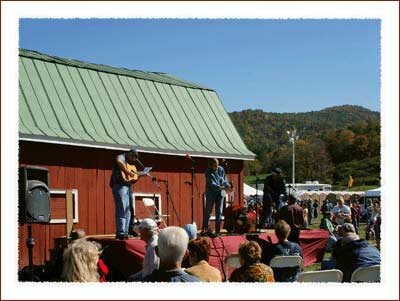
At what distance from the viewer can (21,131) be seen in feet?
37.9

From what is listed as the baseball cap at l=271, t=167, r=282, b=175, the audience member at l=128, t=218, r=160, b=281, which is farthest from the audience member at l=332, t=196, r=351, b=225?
the audience member at l=128, t=218, r=160, b=281

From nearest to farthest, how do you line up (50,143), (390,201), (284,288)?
(284,288), (390,201), (50,143)

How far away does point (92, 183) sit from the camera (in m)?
13.1

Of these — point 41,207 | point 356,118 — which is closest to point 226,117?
point 356,118

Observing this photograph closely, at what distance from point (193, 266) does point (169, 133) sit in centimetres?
930

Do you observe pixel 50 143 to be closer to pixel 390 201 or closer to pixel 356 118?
pixel 390 201

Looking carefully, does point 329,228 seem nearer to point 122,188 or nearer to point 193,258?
point 122,188

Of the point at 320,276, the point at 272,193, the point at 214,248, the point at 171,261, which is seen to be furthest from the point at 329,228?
the point at 171,261

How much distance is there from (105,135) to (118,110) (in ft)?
3.91

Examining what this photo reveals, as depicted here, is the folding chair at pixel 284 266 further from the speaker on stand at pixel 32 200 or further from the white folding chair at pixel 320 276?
the speaker on stand at pixel 32 200

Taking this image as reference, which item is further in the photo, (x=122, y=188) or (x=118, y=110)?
(x=118, y=110)

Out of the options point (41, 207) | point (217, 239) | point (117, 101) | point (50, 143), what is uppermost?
point (117, 101)

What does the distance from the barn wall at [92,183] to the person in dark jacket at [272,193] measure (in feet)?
6.22

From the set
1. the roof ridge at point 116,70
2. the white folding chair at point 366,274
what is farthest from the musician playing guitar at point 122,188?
the roof ridge at point 116,70
